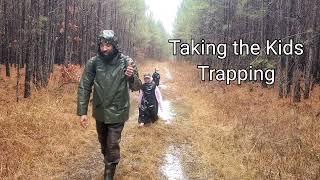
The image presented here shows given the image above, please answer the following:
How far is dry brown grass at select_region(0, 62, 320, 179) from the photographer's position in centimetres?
736

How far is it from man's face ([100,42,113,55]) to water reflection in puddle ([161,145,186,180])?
263 cm

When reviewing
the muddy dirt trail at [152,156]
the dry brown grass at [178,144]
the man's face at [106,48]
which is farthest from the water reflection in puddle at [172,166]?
the man's face at [106,48]

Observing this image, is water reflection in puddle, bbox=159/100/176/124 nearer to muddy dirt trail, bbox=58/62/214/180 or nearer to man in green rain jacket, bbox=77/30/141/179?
muddy dirt trail, bbox=58/62/214/180

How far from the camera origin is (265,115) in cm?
1325

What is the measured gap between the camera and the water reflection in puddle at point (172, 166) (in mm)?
7391

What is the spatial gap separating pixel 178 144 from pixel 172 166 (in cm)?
201

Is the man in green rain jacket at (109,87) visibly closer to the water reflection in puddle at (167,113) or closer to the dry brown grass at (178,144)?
the dry brown grass at (178,144)

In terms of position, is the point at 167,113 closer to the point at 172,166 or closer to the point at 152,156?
the point at 152,156

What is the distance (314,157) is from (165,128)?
16.0 feet

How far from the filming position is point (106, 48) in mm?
6102

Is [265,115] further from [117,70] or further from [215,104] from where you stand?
[117,70]

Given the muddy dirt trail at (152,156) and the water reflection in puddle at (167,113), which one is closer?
the muddy dirt trail at (152,156)

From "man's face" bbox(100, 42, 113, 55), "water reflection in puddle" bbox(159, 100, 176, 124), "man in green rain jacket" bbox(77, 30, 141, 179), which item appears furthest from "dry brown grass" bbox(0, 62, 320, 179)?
"man's face" bbox(100, 42, 113, 55)

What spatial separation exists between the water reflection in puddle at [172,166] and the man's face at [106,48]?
8.63 ft
